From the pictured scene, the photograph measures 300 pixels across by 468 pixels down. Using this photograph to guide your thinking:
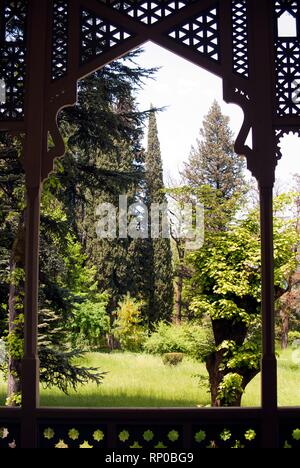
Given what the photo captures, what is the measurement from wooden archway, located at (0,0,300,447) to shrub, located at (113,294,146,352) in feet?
29.0

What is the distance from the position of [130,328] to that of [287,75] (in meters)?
9.31

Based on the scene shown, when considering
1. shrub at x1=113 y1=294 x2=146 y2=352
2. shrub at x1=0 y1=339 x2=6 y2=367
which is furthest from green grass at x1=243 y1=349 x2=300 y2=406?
shrub at x1=0 y1=339 x2=6 y2=367

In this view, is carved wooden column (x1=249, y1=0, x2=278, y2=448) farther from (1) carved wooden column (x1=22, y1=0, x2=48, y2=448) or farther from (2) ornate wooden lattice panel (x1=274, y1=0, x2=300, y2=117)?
(1) carved wooden column (x1=22, y1=0, x2=48, y2=448)

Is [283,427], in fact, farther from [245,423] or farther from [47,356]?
[47,356]

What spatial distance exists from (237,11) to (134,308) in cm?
907

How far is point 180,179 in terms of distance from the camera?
45.0 ft

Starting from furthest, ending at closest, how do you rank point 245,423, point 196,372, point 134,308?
point 134,308 → point 196,372 → point 245,423

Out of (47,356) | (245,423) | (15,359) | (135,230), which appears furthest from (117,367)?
(245,423)

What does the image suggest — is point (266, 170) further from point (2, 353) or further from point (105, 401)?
point (105, 401)

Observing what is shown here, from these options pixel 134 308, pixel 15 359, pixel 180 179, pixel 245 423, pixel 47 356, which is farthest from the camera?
pixel 180 179

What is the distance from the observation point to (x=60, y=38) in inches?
148

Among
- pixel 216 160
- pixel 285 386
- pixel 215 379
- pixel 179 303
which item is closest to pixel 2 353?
pixel 215 379

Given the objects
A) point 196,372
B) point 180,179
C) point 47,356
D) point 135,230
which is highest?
point 180,179

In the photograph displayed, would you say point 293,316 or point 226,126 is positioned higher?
point 226,126
